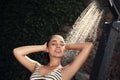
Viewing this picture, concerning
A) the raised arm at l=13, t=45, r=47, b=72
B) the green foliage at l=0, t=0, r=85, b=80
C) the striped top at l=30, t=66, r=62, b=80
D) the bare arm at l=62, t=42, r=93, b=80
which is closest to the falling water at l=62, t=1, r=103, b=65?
the green foliage at l=0, t=0, r=85, b=80

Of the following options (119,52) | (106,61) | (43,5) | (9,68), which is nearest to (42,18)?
(43,5)

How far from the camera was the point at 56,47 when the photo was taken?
306cm

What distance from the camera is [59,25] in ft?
24.0

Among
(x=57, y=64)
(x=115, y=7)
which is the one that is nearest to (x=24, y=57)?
(x=57, y=64)

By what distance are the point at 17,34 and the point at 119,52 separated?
8.14 ft

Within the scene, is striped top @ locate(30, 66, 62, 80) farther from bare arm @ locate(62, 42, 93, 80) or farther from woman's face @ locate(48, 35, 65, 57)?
woman's face @ locate(48, 35, 65, 57)

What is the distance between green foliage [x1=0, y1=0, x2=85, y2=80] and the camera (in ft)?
23.9

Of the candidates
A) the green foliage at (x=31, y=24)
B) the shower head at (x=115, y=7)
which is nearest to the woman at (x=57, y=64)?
the shower head at (x=115, y=7)

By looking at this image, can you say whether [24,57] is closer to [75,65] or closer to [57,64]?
[57,64]

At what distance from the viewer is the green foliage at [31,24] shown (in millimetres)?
7277

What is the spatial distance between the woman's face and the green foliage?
409 centimetres

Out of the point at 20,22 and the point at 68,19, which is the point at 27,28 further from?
the point at 68,19

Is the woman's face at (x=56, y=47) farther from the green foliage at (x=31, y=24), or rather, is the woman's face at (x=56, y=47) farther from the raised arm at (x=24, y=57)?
the green foliage at (x=31, y=24)

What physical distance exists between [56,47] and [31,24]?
435 cm
